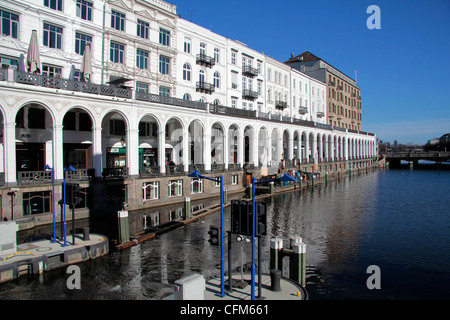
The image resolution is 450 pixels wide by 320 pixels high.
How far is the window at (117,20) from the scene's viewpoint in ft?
101

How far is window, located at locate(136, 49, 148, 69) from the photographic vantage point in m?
33.2

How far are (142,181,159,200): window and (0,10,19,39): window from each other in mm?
15493

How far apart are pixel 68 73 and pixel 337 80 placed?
233 feet

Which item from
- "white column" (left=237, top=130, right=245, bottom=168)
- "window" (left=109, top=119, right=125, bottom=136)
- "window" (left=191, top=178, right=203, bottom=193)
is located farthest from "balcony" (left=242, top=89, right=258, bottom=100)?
"window" (left=109, top=119, right=125, bottom=136)

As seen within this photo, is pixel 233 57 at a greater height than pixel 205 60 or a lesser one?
greater

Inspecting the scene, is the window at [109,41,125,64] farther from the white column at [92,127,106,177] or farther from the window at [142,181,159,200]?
the window at [142,181,159,200]

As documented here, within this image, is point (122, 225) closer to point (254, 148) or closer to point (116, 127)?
point (116, 127)

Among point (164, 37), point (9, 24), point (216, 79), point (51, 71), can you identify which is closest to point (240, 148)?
point (216, 79)

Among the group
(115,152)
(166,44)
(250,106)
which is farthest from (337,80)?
(115,152)

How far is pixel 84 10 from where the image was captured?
28.6 meters

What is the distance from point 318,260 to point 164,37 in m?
29.6

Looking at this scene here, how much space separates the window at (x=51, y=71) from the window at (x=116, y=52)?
17.1 feet

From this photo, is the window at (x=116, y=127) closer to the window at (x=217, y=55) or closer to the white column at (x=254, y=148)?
the window at (x=217, y=55)
